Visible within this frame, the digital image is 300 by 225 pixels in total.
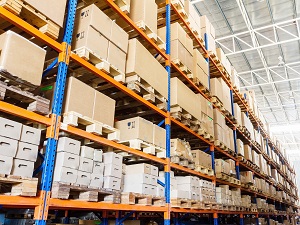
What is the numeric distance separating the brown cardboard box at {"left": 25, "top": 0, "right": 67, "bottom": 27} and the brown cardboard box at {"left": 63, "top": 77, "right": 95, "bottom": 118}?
77cm

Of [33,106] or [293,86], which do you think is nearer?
[33,106]

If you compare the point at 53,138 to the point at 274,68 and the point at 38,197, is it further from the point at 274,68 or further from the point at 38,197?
the point at 274,68

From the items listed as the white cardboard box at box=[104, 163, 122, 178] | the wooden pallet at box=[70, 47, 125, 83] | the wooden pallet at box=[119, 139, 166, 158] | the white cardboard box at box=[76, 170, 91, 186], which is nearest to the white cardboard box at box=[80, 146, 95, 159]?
the white cardboard box at box=[76, 170, 91, 186]

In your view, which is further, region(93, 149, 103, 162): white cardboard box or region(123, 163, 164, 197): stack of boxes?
region(123, 163, 164, 197): stack of boxes

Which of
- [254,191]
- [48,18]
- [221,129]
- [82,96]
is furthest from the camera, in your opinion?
[254,191]

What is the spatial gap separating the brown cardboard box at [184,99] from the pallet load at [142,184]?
1750 mm

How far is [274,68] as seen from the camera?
1633 centimetres

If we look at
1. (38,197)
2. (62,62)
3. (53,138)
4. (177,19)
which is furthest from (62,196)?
(177,19)

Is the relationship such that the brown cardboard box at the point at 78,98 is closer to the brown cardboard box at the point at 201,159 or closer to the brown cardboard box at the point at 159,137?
the brown cardboard box at the point at 159,137

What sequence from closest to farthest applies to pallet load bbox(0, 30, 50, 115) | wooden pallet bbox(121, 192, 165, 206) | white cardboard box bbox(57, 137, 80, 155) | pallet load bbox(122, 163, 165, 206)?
1. pallet load bbox(0, 30, 50, 115)
2. white cardboard box bbox(57, 137, 80, 155)
3. wooden pallet bbox(121, 192, 165, 206)
4. pallet load bbox(122, 163, 165, 206)

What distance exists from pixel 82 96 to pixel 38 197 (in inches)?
55.6

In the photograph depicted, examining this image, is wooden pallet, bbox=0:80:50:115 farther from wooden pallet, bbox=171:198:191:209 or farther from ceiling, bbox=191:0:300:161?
ceiling, bbox=191:0:300:161

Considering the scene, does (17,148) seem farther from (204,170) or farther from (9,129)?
(204,170)

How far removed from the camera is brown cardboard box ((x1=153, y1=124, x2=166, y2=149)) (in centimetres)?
505
